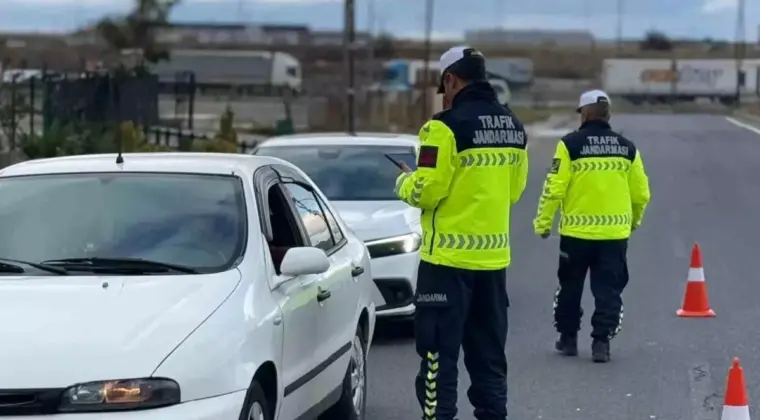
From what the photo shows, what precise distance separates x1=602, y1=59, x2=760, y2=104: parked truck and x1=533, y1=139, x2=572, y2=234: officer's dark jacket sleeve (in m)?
79.4

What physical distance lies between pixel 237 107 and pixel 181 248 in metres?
53.9

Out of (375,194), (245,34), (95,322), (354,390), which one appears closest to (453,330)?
(354,390)

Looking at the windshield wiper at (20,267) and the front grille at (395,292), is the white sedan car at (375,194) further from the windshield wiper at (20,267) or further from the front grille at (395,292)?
the windshield wiper at (20,267)

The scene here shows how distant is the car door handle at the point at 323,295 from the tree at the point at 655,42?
133m

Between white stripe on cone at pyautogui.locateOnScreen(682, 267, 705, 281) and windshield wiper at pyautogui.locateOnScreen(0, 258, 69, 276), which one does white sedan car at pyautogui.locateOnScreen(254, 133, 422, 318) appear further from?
windshield wiper at pyautogui.locateOnScreen(0, 258, 69, 276)

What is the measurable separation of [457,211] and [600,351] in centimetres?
326

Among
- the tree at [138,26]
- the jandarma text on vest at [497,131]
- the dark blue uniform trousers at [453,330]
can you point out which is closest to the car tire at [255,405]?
the dark blue uniform trousers at [453,330]

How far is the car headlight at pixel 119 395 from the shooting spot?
4500 millimetres

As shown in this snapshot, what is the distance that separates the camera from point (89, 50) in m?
50.8

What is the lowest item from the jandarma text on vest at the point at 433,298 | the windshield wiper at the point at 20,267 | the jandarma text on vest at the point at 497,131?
the jandarma text on vest at the point at 433,298

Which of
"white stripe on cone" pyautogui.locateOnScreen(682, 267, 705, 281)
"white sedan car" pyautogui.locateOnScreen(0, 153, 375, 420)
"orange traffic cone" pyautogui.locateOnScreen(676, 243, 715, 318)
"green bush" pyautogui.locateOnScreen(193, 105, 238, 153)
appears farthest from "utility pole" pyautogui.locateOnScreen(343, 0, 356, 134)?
"white sedan car" pyautogui.locateOnScreen(0, 153, 375, 420)

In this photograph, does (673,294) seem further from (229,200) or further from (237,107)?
(237,107)

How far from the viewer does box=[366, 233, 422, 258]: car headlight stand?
9.67 meters

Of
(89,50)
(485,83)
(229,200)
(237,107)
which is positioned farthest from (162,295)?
(237,107)
